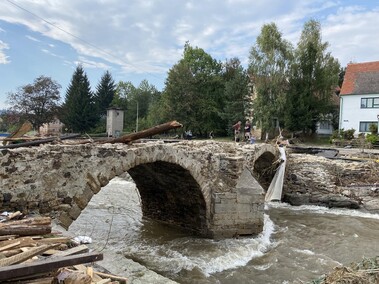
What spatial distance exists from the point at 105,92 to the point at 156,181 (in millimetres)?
41570

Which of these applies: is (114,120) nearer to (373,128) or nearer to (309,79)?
(309,79)

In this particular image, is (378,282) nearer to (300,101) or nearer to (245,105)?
(300,101)

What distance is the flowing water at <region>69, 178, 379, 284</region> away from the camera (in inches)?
308

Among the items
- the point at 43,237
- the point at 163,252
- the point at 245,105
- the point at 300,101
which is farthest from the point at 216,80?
the point at 43,237

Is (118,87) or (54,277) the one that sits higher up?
(118,87)

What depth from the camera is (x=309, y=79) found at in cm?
3100

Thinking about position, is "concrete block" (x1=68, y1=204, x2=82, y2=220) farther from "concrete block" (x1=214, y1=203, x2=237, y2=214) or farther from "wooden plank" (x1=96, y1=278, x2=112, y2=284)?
"concrete block" (x1=214, y1=203, x2=237, y2=214)

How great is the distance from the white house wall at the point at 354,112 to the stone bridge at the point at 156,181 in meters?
20.4

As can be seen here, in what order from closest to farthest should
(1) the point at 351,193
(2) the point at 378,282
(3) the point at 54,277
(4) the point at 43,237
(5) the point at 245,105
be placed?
(3) the point at 54,277 < (2) the point at 378,282 < (4) the point at 43,237 < (1) the point at 351,193 < (5) the point at 245,105

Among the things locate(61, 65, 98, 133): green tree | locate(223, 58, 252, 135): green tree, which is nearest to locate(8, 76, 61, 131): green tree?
locate(61, 65, 98, 133): green tree

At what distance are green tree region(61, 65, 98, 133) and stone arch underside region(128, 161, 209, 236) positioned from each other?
32.6 m

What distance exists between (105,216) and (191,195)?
347 cm

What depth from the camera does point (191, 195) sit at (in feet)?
32.9

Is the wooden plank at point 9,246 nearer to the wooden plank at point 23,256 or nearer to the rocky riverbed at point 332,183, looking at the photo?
the wooden plank at point 23,256
